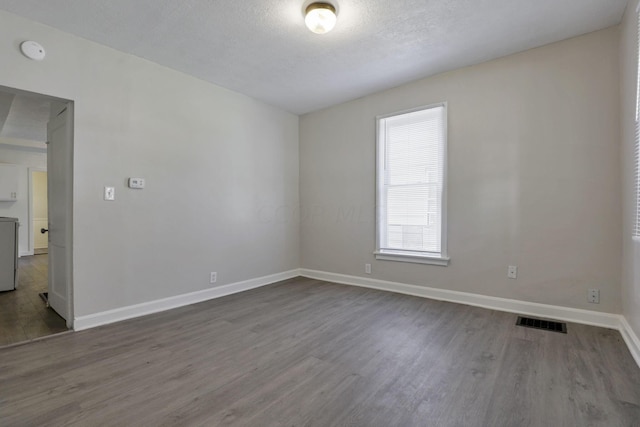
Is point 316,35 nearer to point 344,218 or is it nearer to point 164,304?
point 344,218

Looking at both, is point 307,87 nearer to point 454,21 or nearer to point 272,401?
point 454,21

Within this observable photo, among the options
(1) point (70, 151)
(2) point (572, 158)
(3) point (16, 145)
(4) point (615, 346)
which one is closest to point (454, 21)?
(2) point (572, 158)

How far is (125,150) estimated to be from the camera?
3027 millimetres

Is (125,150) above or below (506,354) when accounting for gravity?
above

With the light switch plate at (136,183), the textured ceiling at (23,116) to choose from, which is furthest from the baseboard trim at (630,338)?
the textured ceiling at (23,116)

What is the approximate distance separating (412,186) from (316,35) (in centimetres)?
211

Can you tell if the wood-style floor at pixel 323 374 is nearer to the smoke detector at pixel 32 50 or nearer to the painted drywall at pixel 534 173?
the painted drywall at pixel 534 173

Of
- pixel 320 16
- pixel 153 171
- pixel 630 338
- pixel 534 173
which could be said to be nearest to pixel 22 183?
pixel 153 171

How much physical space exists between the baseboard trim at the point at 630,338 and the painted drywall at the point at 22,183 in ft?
34.4

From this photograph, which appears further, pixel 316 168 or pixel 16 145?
pixel 16 145

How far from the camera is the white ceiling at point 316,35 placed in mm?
2369

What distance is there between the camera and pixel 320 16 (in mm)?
2340

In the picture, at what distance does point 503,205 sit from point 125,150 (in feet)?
13.0

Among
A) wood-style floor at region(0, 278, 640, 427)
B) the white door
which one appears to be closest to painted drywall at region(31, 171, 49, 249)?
the white door
